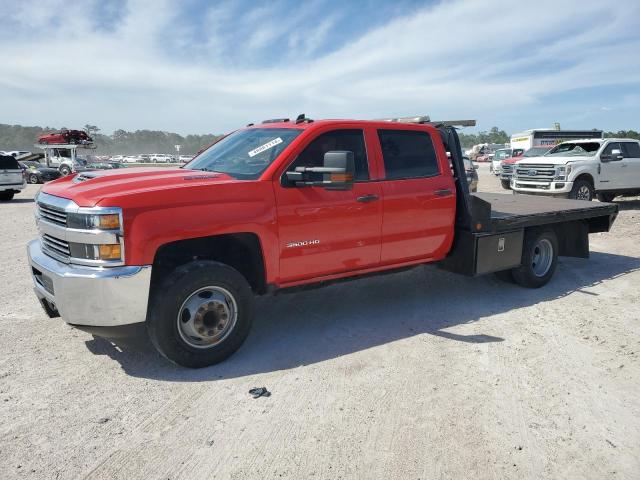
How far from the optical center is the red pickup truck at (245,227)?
3.44 meters

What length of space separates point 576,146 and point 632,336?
1197 cm

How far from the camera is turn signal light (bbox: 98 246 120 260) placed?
3.38 metres

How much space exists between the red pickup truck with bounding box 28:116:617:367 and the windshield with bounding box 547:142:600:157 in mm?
10371

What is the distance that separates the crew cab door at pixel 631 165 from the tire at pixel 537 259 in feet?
33.0

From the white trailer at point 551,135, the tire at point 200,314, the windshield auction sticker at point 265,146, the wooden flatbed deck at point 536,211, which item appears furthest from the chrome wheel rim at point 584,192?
the white trailer at point 551,135

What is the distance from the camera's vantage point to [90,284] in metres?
3.38

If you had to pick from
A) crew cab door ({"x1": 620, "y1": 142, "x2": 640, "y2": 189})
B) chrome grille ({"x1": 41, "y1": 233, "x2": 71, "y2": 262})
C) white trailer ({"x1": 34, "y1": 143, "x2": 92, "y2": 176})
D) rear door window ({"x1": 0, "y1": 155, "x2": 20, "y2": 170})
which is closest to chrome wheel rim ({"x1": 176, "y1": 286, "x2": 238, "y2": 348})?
chrome grille ({"x1": 41, "y1": 233, "x2": 71, "y2": 262})

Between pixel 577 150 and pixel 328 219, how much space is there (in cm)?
1297

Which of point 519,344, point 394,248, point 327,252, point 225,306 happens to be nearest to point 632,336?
point 519,344

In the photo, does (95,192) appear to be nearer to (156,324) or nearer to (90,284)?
(90,284)

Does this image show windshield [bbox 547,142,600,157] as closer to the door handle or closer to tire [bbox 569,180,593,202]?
tire [bbox 569,180,593,202]

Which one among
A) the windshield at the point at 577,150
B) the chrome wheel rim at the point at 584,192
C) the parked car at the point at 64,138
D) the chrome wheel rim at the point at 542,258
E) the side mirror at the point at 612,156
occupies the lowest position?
the chrome wheel rim at the point at 542,258

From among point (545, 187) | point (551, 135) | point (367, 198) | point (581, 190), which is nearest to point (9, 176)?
point (367, 198)

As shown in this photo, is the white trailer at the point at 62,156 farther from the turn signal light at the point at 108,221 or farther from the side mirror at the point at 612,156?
the turn signal light at the point at 108,221
